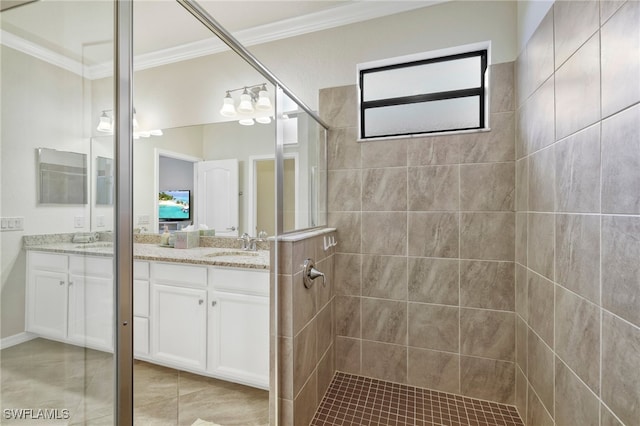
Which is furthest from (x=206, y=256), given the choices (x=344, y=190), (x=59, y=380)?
(x=59, y=380)

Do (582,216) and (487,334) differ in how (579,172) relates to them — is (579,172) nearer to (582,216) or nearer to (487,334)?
(582,216)

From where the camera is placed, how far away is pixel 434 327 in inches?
80.6

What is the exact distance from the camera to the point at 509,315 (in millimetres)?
1896

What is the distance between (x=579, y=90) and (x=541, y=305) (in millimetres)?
1059

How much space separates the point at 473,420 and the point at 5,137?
2489mm

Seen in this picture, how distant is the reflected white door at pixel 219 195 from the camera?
209cm

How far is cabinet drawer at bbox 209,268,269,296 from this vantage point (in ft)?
6.18

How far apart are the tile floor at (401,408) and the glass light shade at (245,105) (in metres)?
2.25

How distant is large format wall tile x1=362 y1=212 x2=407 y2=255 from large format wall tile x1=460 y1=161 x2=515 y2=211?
0.45 meters

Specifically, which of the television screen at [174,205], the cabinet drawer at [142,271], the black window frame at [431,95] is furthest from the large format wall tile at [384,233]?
the cabinet drawer at [142,271]

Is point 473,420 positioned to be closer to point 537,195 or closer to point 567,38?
point 537,195

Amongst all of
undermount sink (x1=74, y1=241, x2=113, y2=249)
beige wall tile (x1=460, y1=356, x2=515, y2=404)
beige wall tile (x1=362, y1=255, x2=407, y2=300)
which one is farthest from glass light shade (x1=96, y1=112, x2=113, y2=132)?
beige wall tile (x1=460, y1=356, x2=515, y2=404)

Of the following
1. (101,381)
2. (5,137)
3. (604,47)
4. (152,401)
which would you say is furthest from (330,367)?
(604,47)

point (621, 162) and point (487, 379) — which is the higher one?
point (621, 162)
